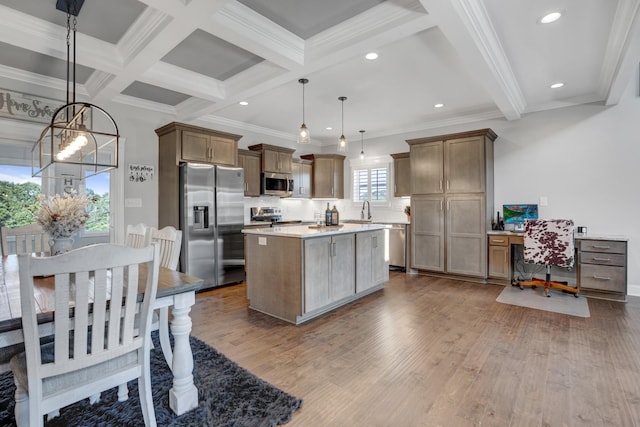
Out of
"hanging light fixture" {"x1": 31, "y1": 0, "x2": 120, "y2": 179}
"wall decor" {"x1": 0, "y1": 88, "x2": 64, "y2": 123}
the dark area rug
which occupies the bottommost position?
the dark area rug

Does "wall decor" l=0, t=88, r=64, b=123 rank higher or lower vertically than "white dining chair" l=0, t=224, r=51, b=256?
higher

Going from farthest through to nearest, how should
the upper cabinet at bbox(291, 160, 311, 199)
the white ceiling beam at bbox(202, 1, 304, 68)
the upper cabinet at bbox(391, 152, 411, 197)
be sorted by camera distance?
1. the upper cabinet at bbox(291, 160, 311, 199)
2. the upper cabinet at bbox(391, 152, 411, 197)
3. the white ceiling beam at bbox(202, 1, 304, 68)

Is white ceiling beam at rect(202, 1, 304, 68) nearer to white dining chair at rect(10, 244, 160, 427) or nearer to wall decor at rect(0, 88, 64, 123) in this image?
white dining chair at rect(10, 244, 160, 427)

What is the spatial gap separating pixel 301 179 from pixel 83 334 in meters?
5.61

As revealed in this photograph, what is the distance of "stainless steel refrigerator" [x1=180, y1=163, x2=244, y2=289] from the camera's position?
173 inches

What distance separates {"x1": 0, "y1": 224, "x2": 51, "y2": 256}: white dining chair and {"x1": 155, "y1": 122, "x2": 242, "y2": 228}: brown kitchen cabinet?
1674 mm

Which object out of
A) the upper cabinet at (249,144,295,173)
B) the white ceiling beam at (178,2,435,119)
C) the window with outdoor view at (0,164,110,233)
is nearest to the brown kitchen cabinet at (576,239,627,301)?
the white ceiling beam at (178,2,435,119)

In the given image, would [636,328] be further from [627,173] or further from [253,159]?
[253,159]

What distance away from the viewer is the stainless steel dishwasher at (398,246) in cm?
580

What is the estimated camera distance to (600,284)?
395cm

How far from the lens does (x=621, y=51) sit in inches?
117

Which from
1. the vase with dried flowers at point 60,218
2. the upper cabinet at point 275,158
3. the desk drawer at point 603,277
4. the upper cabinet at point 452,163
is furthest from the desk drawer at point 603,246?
the vase with dried flowers at point 60,218

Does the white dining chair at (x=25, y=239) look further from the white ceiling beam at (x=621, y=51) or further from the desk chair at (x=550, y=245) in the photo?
the desk chair at (x=550, y=245)

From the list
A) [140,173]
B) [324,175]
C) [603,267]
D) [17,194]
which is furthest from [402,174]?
[17,194]
